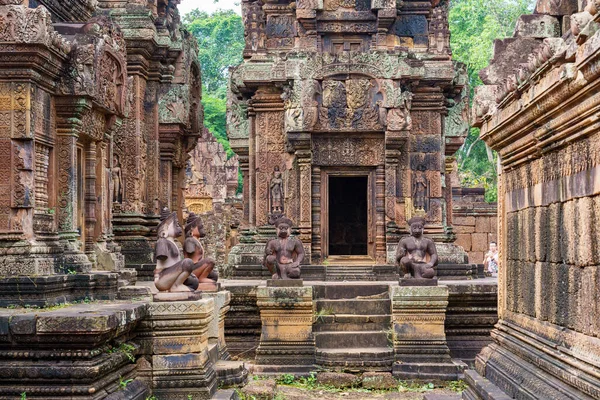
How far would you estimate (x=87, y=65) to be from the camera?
8.79m

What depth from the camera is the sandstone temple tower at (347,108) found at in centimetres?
1312

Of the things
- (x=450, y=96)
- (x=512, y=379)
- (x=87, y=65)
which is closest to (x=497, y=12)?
(x=450, y=96)

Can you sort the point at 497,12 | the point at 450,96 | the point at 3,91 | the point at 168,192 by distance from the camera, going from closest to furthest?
the point at 3,91, the point at 450,96, the point at 168,192, the point at 497,12

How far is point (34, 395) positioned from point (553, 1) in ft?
15.5

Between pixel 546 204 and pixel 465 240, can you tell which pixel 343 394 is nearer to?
pixel 546 204

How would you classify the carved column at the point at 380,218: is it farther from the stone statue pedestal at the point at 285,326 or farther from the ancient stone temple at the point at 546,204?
the ancient stone temple at the point at 546,204

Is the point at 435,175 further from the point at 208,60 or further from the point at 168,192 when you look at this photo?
the point at 208,60

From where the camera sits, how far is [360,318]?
36.2ft

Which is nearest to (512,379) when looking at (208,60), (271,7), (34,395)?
(34,395)

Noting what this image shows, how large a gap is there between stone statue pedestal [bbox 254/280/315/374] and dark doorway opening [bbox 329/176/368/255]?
6152 mm

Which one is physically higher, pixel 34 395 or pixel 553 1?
pixel 553 1

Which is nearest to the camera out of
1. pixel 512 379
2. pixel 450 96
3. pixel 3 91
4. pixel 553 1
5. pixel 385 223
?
pixel 512 379

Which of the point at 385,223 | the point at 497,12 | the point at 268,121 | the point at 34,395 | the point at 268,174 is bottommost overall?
the point at 34,395

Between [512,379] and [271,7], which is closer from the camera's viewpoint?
[512,379]
